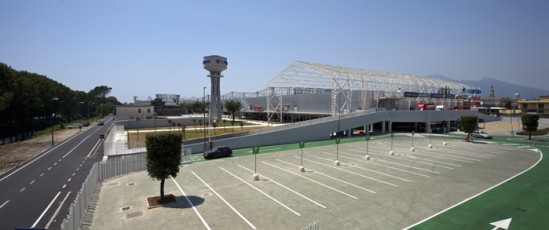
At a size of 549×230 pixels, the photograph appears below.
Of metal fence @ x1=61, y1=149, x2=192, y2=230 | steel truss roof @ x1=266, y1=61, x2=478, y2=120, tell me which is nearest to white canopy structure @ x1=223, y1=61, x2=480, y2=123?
steel truss roof @ x1=266, y1=61, x2=478, y2=120

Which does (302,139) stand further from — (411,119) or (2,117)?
(2,117)

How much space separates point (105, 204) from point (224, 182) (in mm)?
8726

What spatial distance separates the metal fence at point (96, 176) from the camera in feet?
46.1

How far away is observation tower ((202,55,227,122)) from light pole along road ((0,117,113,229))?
54294 millimetres

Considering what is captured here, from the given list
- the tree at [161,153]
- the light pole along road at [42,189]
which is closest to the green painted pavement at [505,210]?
the tree at [161,153]

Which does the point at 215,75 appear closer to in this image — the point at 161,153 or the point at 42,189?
the point at 42,189

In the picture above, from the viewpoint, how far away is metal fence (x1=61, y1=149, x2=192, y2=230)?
14053 millimetres

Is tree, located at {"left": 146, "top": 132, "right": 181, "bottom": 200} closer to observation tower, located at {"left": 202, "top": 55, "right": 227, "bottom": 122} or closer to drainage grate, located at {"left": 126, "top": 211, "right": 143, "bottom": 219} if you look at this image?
drainage grate, located at {"left": 126, "top": 211, "right": 143, "bottom": 219}

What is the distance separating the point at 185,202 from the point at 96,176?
979cm

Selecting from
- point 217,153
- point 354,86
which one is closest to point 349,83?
point 354,86

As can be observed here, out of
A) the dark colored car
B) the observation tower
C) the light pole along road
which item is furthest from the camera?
the observation tower

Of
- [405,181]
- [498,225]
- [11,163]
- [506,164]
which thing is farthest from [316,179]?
[11,163]

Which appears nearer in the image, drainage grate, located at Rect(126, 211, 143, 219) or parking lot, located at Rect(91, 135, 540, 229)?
parking lot, located at Rect(91, 135, 540, 229)

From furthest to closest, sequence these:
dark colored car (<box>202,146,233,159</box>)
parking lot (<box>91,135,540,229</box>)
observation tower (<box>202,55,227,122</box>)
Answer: observation tower (<box>202,55,227,122</box>)
dark colored car (<box>202,146,233,159</box>)
parking lot (<box>91,135,540,229</box>)
